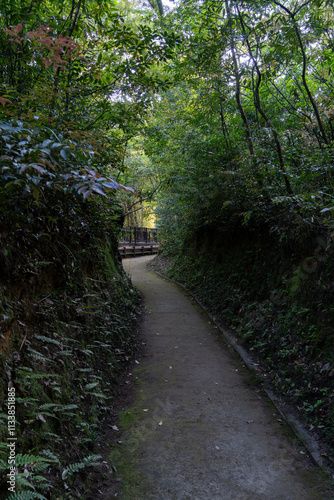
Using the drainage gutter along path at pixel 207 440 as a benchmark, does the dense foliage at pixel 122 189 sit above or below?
above

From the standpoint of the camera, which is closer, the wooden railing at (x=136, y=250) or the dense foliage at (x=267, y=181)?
the dense foliage at (x=267, y=181)

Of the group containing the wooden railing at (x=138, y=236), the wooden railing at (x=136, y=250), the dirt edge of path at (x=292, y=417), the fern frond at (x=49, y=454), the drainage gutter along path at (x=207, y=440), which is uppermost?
the wooden railing at (x=138, y=236)

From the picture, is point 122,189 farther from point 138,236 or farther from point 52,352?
point 138,236

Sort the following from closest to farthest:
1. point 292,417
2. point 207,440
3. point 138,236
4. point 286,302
Answer: point 207,440 → point 292,417 → point 286,302 → point 138,236

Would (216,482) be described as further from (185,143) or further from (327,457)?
(185,143)

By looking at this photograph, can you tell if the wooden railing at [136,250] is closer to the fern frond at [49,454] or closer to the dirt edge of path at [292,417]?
the dirt edge of path at [292,417]

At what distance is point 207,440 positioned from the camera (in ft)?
12.6

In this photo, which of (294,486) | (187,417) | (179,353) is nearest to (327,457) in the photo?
(294,486)

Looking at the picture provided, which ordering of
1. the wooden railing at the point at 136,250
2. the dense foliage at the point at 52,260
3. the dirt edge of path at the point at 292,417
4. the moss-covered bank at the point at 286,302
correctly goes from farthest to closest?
the wooden railing at the point at 136,250 < the moss-covered bank at the point at 286,302 < the dirt edge of path at the point at 292,417 < the dense foliage at the point at 52,260

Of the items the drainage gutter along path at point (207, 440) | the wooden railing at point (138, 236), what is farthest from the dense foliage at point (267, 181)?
the wooden railing at point (138, 236)

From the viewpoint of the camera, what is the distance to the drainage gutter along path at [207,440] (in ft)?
10.1

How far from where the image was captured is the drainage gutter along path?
3090 millimetres

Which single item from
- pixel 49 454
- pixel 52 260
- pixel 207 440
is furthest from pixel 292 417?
pixel 52 260

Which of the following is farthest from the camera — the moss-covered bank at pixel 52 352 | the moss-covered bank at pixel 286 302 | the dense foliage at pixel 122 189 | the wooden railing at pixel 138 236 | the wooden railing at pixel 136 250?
the wooden railing at pixel 138 236
